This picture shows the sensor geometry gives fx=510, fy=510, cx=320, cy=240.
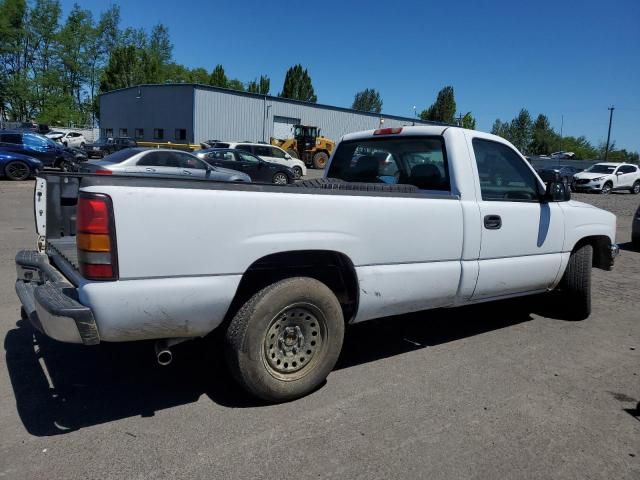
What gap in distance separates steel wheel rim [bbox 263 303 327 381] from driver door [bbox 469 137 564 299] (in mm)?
1571

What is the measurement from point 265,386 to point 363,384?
836mm

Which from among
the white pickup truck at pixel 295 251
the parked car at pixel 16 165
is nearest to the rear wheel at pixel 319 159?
the parked car at pixel 16 165

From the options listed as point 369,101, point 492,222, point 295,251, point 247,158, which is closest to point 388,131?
point 492,222

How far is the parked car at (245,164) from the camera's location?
67.0 ft

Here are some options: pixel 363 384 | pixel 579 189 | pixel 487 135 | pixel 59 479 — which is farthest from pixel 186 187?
pixel 579 189

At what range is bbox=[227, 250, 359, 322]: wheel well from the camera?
10.7 ft

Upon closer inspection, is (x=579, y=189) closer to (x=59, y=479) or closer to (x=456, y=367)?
(x=456, y=367)

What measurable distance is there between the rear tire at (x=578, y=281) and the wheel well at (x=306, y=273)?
2.82m

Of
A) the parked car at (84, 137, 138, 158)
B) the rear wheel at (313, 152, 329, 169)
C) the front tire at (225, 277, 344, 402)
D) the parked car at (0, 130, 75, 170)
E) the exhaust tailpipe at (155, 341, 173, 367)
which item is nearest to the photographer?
the exhaust tailpipe at (155, 341, 173, 367)

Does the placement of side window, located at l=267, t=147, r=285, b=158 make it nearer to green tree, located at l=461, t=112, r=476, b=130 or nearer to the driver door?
the driver door

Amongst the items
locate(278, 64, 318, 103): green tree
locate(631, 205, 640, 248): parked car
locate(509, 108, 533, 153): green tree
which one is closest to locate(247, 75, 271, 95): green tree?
locate(278, 64, 318, 103): green tree

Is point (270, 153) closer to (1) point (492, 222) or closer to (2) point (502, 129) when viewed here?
(1) point (492, 222)

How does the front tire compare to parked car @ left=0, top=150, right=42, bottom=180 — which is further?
parked car @ left=0, top=150, right=42, bottom=180

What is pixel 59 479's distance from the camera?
249cm
